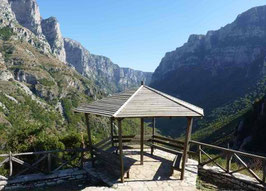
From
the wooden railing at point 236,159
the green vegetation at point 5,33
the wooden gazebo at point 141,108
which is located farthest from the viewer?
the green vegetation at point 5,33

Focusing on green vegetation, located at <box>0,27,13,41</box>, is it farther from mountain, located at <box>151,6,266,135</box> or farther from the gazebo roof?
the gazebo roof

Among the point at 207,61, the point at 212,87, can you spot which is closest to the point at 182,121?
the point at 212,87

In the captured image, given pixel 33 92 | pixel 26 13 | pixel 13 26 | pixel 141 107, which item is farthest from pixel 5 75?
pixel 26 13

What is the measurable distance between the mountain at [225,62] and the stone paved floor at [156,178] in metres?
113

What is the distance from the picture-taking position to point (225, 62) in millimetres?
163375

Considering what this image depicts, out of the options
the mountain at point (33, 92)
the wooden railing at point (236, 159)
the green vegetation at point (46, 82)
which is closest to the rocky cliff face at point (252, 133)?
the wooden railing at point (236, 159)

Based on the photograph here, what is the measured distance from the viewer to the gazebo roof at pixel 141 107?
707 cm

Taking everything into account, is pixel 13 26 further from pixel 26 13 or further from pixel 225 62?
pixel 225 62

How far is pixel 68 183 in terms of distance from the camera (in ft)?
27.1

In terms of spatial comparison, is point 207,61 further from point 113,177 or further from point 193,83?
point 113,177

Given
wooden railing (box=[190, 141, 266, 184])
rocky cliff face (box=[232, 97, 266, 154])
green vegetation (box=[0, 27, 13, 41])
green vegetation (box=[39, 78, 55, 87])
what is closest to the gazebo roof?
wooden railing (box=[190, 141, 266, 184])

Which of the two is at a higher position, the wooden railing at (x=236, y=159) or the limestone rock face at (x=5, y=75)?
the limestone rock face at (x=5, y=75)

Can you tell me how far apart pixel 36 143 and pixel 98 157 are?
364cm

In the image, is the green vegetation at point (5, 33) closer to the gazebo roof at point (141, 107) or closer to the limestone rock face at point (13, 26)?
the limestone rock face at point (13, 26)
